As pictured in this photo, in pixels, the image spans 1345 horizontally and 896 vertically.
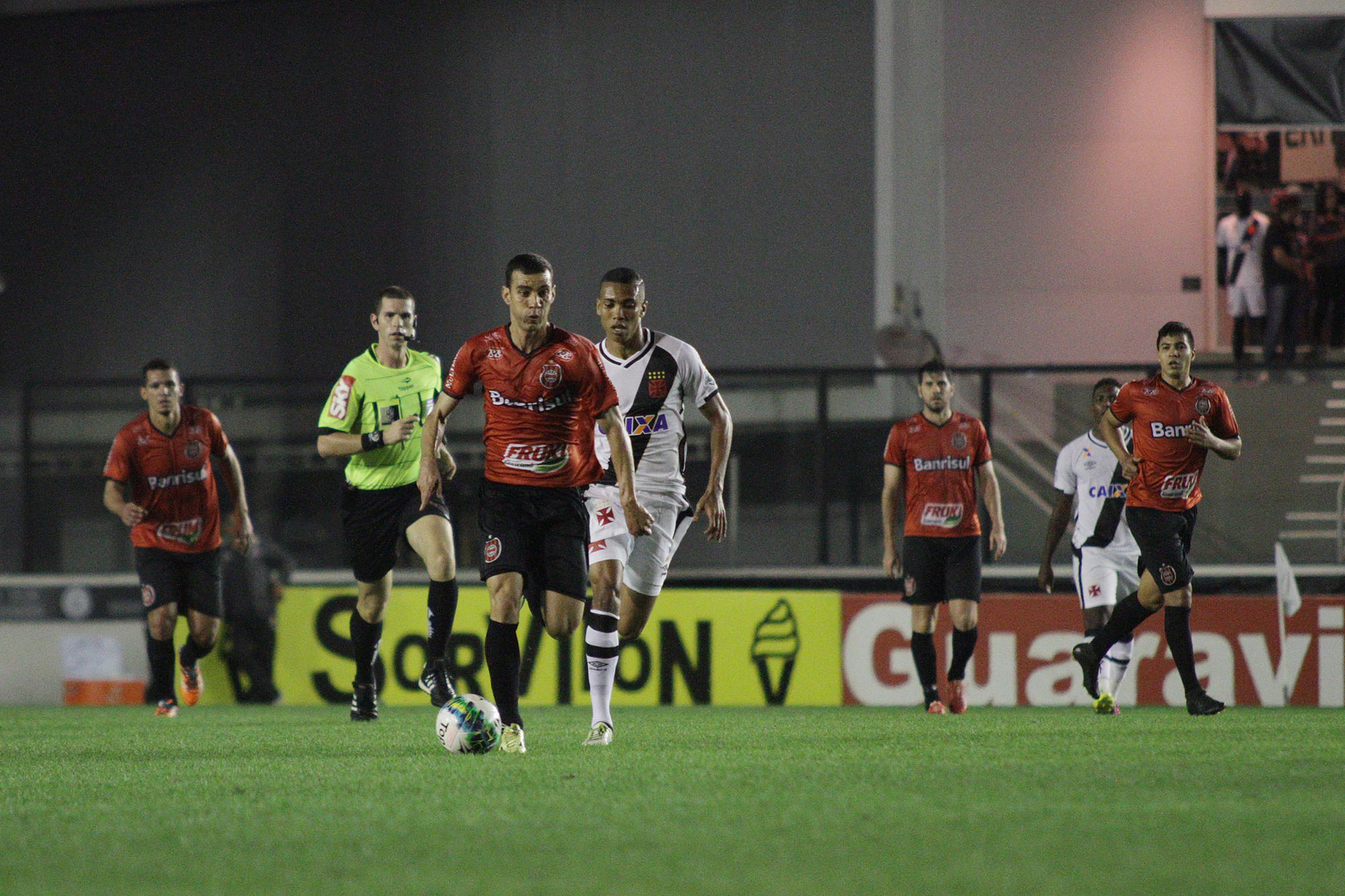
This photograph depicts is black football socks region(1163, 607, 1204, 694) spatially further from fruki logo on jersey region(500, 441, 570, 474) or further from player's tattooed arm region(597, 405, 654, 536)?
fruki logo on jersey region(500, 441, 570, 474)

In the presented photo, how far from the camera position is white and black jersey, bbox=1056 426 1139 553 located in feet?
36.5

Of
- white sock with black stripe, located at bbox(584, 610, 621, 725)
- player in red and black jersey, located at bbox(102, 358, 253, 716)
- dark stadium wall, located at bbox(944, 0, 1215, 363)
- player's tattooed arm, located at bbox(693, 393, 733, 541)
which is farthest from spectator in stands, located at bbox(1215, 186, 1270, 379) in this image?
white sock with black stripe, located at bbox(584, 610, 621, 725)

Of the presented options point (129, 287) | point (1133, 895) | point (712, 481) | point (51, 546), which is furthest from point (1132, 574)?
point (129, 287)

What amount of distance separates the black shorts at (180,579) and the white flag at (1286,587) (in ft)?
23.5

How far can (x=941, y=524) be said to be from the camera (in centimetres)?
1074

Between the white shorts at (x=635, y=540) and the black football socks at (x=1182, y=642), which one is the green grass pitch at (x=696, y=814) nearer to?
the white shorts at (x=635, y=540)

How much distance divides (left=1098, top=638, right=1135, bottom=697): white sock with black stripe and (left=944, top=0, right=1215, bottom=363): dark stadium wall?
765 centimetres

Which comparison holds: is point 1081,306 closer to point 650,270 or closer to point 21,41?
point 650,270

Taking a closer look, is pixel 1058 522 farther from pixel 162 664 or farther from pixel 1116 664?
pixel 162 664

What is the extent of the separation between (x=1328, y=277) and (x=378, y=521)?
1133 cm

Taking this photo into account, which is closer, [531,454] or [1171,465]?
[531,454]

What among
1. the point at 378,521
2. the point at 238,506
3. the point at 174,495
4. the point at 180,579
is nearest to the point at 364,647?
the point at 378,521

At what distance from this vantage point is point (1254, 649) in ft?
41.5

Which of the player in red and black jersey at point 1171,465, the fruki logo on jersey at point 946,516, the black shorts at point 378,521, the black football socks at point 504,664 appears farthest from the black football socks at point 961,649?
the black football socks at point 504,664
